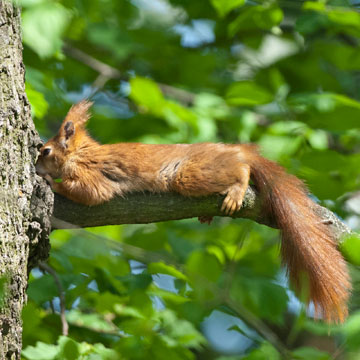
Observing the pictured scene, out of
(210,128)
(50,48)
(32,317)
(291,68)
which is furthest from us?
(291,68)

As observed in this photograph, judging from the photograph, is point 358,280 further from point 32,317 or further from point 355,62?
point 355,62

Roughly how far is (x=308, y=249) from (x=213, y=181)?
0.57 m

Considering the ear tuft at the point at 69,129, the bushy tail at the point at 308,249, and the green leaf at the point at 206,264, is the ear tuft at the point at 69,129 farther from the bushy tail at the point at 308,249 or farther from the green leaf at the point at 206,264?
the green leaf at the point at 206,264

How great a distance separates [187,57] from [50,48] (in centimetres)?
240

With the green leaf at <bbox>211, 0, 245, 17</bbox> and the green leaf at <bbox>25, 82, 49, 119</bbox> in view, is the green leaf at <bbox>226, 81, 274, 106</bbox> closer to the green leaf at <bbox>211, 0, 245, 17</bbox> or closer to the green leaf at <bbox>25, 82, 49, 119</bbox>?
the green leaf at <bbox>211, 0, 245, 17</bbox>

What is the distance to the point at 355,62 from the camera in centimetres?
436

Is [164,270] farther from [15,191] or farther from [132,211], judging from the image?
[15,191]

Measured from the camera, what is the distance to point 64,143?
3.43 m

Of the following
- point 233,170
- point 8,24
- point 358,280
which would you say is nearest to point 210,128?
point 233,170

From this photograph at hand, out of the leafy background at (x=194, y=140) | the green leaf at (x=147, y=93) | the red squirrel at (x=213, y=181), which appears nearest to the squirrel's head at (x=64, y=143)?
the red squirrel at (x=213, y=181)

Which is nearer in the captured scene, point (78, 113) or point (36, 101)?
point (36, 101)

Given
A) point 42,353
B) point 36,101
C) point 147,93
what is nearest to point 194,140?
point 147,93

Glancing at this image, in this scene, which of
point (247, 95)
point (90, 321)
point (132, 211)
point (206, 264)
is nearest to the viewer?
point (132, 211)

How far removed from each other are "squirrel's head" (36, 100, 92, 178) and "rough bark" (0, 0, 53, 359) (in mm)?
1101
